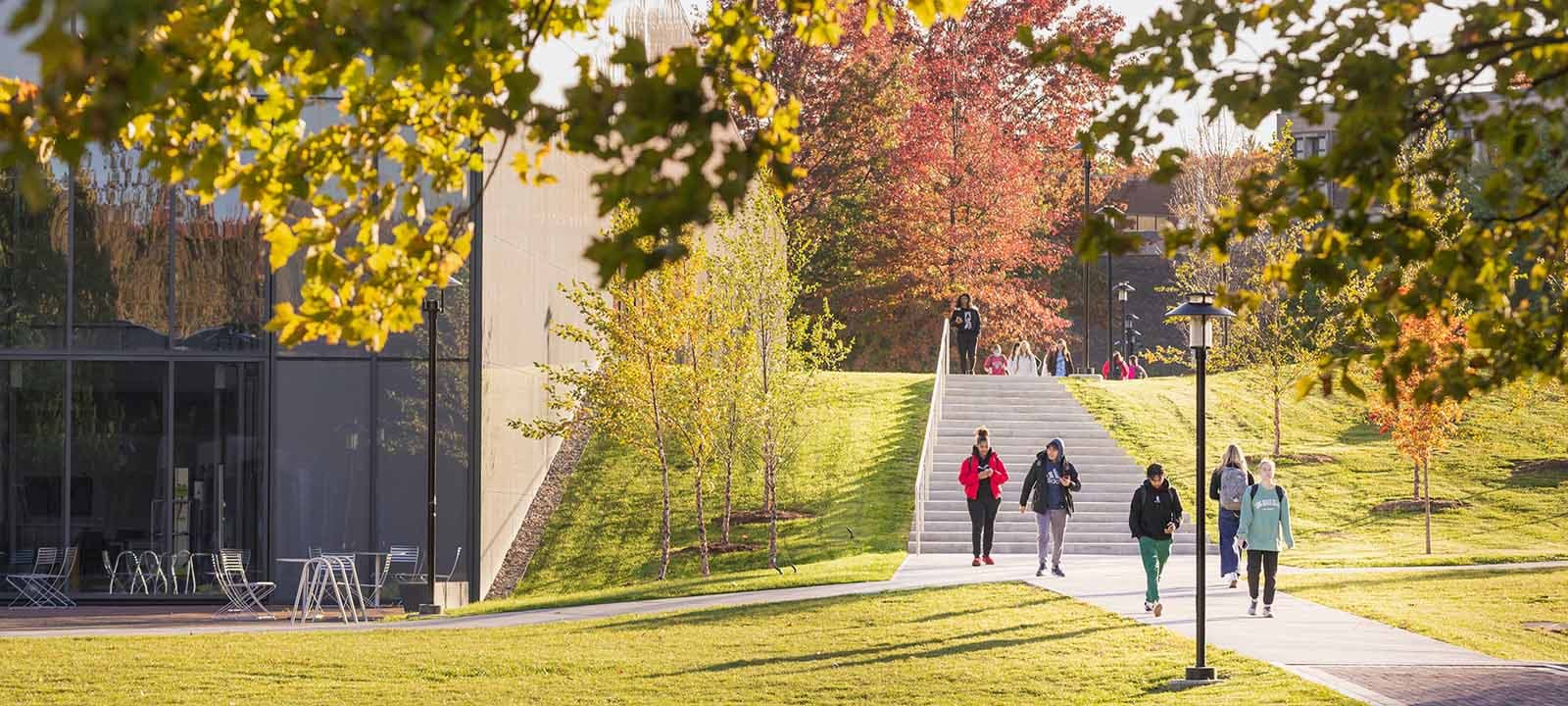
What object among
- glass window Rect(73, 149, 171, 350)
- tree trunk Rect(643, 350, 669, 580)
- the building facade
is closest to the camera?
the building facade

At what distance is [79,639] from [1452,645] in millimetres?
12504

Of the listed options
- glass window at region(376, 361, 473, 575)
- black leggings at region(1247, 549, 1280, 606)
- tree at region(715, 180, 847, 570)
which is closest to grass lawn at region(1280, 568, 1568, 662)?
black leggings at region(1247, 549, 1280, 606)

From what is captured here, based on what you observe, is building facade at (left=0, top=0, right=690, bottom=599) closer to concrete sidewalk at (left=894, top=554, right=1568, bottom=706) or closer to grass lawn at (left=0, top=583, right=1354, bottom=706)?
grass lawn at (left=0, top=583, right=1354, bottom=706)

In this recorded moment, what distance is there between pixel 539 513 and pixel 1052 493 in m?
9.38

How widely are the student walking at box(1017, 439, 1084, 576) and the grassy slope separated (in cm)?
517

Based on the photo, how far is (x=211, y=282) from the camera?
23.2 m

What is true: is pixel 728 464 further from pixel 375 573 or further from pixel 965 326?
pixel 965 326

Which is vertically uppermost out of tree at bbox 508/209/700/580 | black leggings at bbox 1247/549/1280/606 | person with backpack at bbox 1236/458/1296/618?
tree at bbox 508/209/700/580

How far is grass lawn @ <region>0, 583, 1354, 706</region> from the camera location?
→ 12641mm

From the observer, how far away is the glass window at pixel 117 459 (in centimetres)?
2314

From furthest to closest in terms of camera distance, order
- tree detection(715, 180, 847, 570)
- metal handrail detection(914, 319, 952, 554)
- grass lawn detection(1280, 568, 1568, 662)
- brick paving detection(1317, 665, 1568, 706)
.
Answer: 1. metal handrail detection(914, 319, 952, 554)
2. tree detection(715, 180, 847, 570)
3. grass lawn detection(1280, 568, 1568, 662)
4. brick paving detection(1317, 665, 1568, 706)

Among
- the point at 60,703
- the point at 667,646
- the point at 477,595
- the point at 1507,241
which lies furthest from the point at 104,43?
the point at 477,595

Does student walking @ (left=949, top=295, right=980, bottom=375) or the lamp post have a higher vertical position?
student walking @ (left=949, top=295, right=980, bottom=375)

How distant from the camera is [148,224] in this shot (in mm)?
23188
